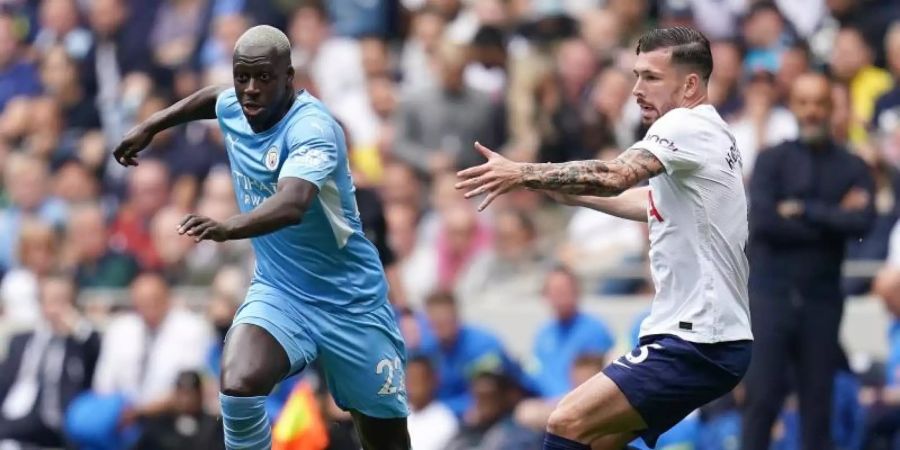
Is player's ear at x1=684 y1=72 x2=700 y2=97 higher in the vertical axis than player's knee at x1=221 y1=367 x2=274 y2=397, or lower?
higher

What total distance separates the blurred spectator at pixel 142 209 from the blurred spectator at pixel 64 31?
293 cm

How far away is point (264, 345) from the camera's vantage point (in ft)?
28.0

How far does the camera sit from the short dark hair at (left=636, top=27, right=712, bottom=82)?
8.12 meters

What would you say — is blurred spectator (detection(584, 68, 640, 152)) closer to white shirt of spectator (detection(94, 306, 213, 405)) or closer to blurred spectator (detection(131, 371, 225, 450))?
white shirt of spectator (detection(94, 306, 213, 405))

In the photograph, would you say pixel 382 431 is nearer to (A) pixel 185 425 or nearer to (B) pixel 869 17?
(A) pixel 185 425

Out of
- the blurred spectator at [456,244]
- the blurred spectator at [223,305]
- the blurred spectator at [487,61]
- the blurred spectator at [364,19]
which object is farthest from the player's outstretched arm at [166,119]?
the blurred spectator at [364,19]

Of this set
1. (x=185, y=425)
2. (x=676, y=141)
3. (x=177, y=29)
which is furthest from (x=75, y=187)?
(x=676, y=141)

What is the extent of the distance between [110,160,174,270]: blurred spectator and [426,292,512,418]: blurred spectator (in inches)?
172

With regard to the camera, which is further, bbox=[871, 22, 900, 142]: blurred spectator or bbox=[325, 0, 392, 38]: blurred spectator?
bbox=[325, 0, 392, 38]: blurred spectator

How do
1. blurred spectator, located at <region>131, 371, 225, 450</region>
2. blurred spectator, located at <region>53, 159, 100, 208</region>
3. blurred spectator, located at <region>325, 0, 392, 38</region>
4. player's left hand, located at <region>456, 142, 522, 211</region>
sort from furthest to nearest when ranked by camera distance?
blurred spectator, located at <region>325, 0, 392, 38</region>
blurred spectator, located at <region>53, 159, 100, 208</region>
blurred spectator, located at <region>131, 371, 225, 450</region>
player's left hand, located at <region>456, 142, 522, 211</region>

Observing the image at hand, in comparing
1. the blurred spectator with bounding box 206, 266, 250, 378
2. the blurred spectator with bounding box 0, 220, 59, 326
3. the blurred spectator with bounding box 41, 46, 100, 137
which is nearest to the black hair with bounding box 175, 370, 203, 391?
the blurred spectator with bounding box 206, 266, 250, 378

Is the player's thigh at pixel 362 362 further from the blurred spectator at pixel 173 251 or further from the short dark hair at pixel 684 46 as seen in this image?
the blurred spectator at pixel 173 251

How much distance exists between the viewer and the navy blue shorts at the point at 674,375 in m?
8.06

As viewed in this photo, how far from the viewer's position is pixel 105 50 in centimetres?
1955
